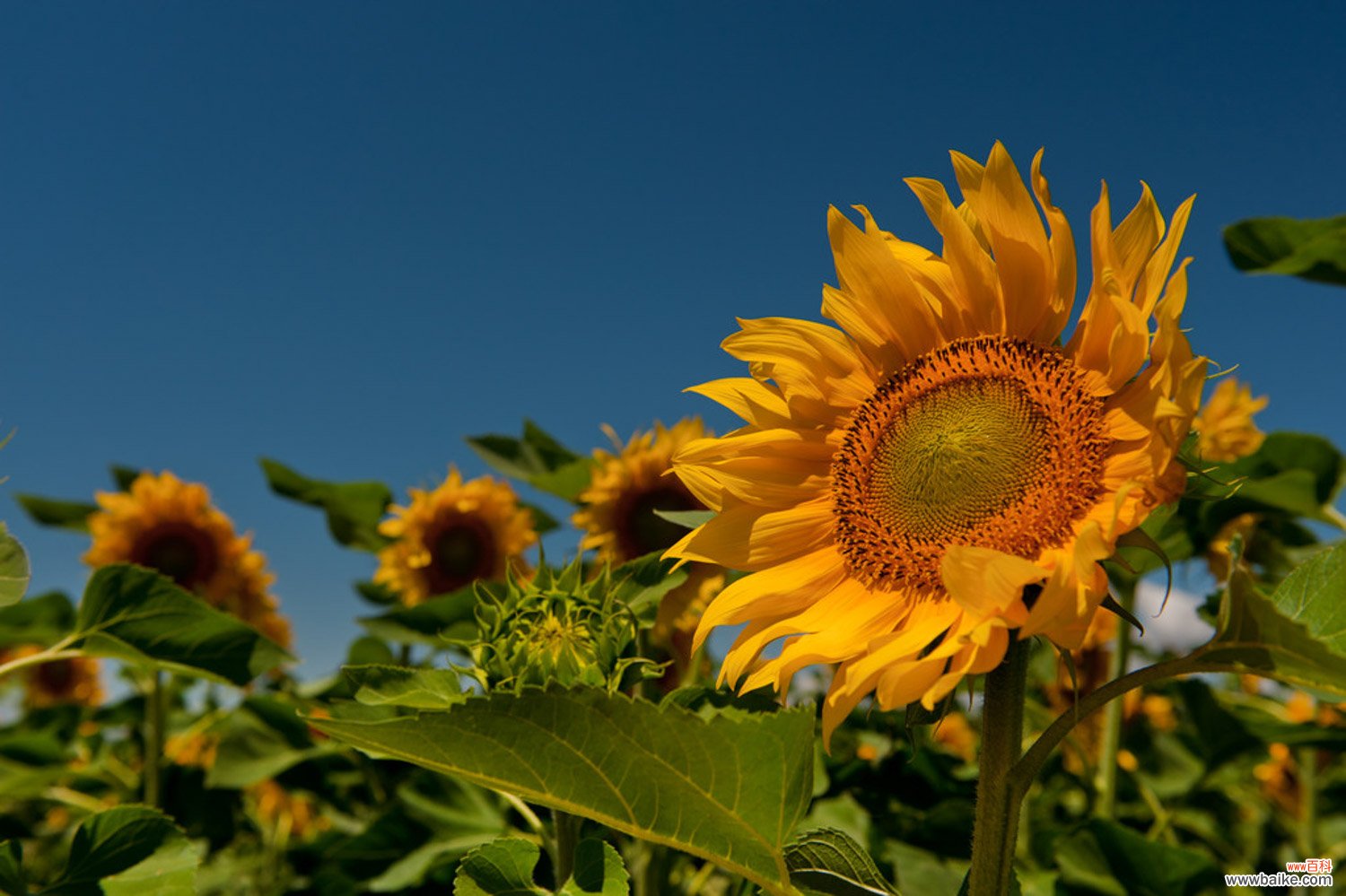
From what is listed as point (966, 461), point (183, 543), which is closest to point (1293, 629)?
point (966, 461)

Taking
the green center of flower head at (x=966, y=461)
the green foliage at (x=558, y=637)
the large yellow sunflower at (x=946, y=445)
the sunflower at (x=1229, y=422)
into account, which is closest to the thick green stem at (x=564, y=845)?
the green foliage at (x=558, y=637)

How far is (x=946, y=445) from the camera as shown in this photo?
131 cm

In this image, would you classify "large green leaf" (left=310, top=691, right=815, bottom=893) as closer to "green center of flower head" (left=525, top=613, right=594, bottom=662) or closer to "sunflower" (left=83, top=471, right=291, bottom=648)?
"green center of flower head" (left=525, top=613, right=594, bottom=662)

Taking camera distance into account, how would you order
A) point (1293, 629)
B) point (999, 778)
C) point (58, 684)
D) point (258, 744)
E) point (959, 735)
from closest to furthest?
point (1293, 629)
point (999, 778)
point (258, 744)
point (959, 735)
point (58, 684)

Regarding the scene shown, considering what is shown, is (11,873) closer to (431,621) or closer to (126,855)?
(126,855)

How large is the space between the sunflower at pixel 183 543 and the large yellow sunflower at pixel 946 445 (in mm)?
2959

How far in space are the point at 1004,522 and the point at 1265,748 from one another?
6.74ft

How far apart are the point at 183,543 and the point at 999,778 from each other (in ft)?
11.5

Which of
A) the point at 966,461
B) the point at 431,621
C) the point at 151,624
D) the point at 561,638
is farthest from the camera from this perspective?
the point at 431,621

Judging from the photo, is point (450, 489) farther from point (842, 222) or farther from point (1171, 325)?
point (1171, 325)

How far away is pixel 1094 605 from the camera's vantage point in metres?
1.01

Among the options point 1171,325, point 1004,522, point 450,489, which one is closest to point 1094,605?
point 1004,522

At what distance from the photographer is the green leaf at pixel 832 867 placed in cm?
116

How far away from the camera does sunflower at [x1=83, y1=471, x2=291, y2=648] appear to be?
146 inches
